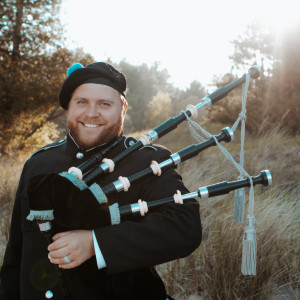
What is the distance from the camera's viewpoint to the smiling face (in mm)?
1670

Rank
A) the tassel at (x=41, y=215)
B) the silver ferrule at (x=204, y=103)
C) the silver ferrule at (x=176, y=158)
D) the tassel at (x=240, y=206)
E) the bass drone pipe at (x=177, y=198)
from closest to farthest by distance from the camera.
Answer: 1. the tassel at (x=41, y=215)
2. the bass drone pipe at (x=177, y=198)
3. the silver ferrule at (x=176, y=158)
4. the silver ferrule at (x=204, y=103)
5. the tassel at (x=240, y=206)

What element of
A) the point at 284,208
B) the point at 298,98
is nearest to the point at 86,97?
the point at 284,208

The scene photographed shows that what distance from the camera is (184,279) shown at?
236cm

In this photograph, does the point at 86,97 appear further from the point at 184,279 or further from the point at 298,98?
the point at 298,98

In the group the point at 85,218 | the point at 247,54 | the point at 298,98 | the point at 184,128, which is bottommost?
the point at 85,218

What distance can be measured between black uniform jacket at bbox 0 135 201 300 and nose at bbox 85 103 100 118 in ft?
0.71

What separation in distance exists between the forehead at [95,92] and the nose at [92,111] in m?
0.05

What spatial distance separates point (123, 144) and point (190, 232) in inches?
26.3

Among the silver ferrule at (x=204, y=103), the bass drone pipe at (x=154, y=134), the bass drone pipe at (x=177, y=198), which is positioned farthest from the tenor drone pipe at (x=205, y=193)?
the silver ferrule at (x=204, y=103)

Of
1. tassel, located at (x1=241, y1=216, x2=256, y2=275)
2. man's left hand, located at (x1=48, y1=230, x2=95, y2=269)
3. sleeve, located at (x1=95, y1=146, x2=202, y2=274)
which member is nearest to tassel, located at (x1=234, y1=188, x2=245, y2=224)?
tassel, located at (x1=241, y1=216, x2=256, y2=275)

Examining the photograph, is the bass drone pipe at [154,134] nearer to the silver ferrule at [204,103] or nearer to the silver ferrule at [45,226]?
the silver ferrule at [204,103]

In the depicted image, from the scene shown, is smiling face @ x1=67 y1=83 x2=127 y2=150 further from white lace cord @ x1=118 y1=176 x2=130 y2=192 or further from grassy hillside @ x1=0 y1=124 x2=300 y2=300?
grassy hillside @ x1=0 y1=124 x2=300 y2=300

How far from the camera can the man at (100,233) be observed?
1197mm

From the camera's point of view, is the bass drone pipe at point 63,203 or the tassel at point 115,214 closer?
the bass drone pipe at point 63,203
